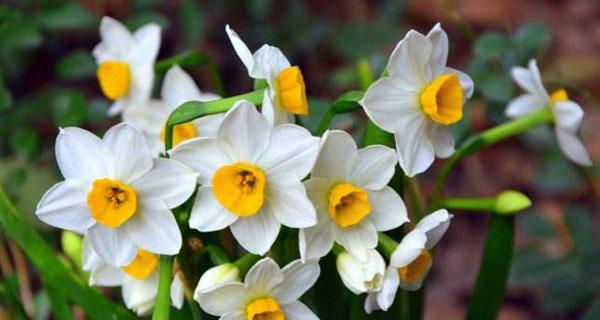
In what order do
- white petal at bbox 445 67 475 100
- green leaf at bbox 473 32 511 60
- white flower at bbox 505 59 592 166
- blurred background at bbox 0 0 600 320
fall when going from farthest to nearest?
blurred background at bbox 0 0 600 320 < green leaf at bbox 473 32 511 60 < white flower at bbox 505 59 592 166 < white petal at bbox 445 67 475 100

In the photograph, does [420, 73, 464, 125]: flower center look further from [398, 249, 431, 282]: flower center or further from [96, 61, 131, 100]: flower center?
[96, 61, 131, 100]: flower center

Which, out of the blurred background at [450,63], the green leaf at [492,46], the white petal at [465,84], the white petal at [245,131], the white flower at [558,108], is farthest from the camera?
the blurred background at [450,63]

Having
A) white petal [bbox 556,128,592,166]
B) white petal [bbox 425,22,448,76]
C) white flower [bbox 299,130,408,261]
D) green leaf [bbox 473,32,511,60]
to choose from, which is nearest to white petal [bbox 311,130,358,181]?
white flower [bbox 299,130,408,261]

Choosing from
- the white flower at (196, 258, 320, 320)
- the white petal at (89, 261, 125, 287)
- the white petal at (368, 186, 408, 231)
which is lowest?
the white petal at (89, 261, 125, 287)

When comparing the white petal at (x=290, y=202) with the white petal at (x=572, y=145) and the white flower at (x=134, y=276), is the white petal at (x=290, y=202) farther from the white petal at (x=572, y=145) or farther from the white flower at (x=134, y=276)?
the white petal at (x=572, y=145)

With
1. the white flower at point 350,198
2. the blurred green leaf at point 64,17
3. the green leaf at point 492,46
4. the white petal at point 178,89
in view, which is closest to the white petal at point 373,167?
the white flower at point 350,198

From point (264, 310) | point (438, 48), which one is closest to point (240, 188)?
point (264, 310)

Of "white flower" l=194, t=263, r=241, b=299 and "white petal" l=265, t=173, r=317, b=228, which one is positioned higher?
"white petal" l=265, t=173, r=317, b=228
